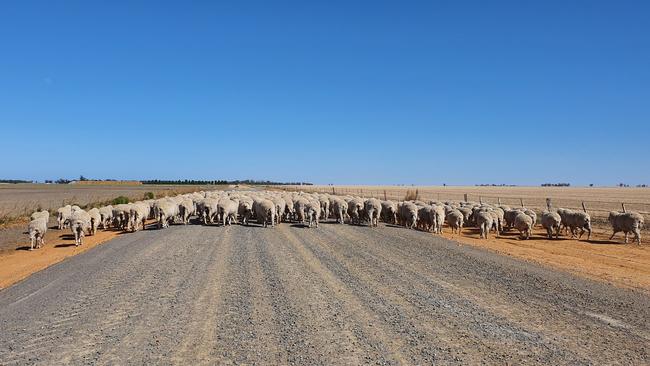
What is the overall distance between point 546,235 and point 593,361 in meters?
23.2

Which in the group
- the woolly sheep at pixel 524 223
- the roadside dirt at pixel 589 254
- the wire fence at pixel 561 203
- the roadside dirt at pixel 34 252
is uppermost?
the wire fence at pixel 561 203

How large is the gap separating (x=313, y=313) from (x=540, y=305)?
4986 mm

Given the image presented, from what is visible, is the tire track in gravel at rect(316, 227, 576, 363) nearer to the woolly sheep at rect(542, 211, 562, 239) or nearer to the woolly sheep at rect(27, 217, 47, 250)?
the woolly sheep at rect(27, 217, 47, 250)

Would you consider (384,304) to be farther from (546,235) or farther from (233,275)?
(546,235)

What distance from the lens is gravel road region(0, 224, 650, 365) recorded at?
7043 mm

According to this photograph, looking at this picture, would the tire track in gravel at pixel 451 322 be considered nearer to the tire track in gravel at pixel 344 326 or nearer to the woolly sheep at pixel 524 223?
the tire track in gravel at pixel 344 326

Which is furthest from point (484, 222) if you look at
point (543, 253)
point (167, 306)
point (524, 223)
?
point (167, 306)

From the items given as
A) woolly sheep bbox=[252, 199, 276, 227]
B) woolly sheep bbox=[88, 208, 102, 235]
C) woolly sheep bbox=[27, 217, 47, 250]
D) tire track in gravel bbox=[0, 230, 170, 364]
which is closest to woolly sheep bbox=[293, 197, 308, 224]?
woolly sheep bbox=[252, 199, 276, 227]

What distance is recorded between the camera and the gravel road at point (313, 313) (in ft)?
23.1

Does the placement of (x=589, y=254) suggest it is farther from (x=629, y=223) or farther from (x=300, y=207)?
(x=300, y=207)

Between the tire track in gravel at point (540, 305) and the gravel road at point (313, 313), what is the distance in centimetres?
3

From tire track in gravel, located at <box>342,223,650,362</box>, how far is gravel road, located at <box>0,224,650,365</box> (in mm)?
→ 34

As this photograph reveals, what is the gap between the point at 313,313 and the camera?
905cm

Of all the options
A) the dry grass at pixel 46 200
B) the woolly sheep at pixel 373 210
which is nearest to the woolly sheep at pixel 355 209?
the woolly sheep at pixel 373 210
